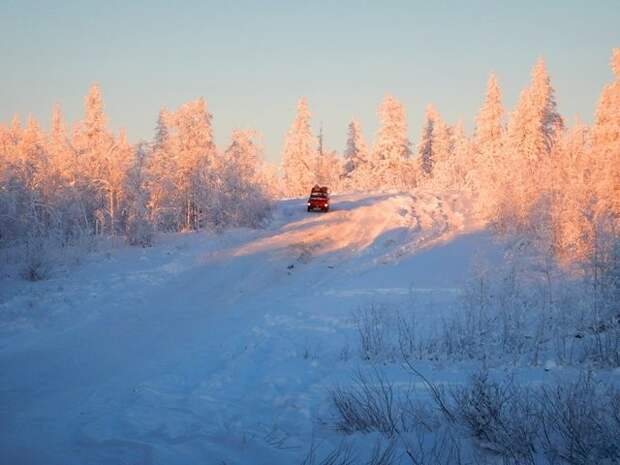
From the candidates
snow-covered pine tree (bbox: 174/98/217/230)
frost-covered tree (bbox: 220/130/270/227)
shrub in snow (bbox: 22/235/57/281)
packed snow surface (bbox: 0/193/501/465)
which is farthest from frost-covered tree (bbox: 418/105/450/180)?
shrub in snow (bbox: 22/235/57/281)

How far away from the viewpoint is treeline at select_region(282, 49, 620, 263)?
60.5 feet

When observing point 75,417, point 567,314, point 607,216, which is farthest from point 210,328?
point 607,216

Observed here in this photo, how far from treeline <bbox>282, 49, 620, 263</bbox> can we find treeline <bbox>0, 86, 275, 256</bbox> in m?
14.9

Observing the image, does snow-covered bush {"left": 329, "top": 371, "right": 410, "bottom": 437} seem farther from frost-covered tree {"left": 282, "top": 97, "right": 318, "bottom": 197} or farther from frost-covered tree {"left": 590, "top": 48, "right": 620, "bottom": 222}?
frost-covered tree {"left": 282, "top": 97, "right": 318, "bottom": 197}

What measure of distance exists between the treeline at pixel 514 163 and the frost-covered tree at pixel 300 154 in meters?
0.13

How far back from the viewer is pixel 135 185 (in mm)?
25734

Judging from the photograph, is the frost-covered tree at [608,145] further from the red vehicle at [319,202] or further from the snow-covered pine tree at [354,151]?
the snow-covered pine tree at [354,151]

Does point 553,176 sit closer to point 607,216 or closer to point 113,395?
point 607,216

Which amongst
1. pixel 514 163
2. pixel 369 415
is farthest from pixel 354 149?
pixel 369 415

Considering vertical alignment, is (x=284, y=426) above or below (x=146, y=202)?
below

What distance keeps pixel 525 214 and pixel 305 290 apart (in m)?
12.8

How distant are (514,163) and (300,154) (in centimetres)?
3688

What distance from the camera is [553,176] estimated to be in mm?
22500

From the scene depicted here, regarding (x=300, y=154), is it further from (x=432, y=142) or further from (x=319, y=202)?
(x=319, y=202)
